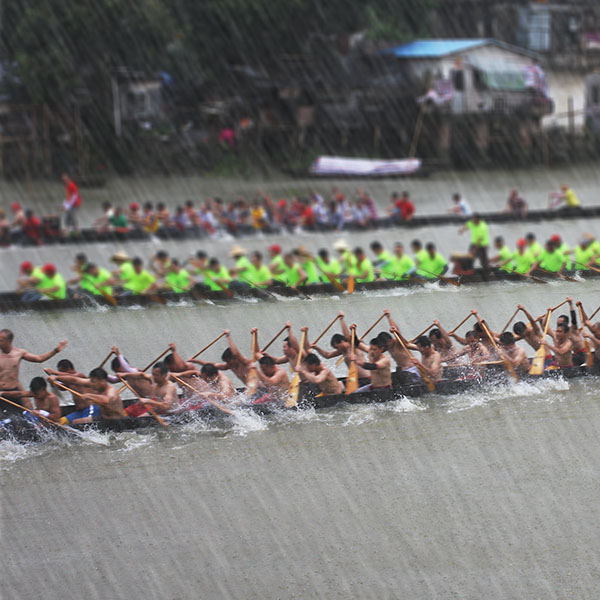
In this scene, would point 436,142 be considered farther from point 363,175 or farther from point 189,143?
point 189,143

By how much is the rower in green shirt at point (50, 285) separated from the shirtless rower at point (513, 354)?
786 centimetres

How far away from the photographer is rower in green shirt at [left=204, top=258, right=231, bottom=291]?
17109 millimetres

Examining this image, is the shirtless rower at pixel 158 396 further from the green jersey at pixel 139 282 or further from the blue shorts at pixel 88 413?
the green jersey at pixel 139 282

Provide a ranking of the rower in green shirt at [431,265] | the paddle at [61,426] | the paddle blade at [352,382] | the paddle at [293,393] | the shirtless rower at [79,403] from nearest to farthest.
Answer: the paddle at [61,426] → the shirtless rower at [79,403] → the paddle at [293,393] → the paddle blade at [352,382] → the rower in green shirt at [431,265]

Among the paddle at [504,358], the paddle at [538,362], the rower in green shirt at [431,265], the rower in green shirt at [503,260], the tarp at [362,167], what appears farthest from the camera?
the tarp at [362,167]

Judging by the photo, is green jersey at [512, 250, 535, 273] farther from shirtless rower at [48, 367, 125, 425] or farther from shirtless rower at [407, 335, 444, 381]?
shirtless rower at [48, 367, 125, 425]

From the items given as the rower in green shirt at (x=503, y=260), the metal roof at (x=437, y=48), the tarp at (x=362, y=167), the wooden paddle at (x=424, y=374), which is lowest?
the tarp at (x=362, y=167)

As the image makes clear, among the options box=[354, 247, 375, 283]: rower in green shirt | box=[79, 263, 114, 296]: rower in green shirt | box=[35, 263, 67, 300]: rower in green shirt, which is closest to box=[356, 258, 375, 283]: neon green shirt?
box=[354, 247, 375, 283]: rower in green shirt

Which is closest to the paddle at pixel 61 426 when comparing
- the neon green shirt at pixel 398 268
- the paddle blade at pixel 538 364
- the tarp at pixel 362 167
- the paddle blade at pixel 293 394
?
the paddle blade at pixel 293 394

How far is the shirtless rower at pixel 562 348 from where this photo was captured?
43.5 feet

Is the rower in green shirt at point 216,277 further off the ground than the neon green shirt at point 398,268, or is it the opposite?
the rower in green shirt at point 216,277

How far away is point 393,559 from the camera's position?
8828 mm

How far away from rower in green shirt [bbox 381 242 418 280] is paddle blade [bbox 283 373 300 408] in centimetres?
623

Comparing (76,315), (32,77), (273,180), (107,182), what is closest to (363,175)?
(273,180)
